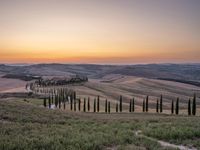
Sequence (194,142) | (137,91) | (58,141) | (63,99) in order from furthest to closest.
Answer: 1. (137,91)
2. (63,99)
3. (194,142)
4. (58,141)

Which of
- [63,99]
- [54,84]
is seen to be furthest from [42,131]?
[54,84]

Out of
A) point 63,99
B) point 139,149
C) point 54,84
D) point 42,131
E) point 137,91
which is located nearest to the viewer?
point 139,149

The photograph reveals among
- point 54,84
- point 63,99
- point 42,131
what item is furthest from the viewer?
point 54,84

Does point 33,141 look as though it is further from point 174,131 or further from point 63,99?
point 63,99

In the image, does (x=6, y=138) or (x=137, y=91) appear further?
(x=137, y=91)

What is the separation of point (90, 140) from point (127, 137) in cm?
207

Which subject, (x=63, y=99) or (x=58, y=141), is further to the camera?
(x=63, y=99)

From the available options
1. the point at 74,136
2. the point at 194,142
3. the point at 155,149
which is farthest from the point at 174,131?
the point at 74,136

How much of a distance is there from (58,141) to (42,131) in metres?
3.46

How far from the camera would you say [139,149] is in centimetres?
1338

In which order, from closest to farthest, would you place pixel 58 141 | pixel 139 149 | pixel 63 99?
pixel 139 149 → pixel 58 141 → pixel 63 99

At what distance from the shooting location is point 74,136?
15828mm

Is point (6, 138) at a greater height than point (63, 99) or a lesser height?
greater

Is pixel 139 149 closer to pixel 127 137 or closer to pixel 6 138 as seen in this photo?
pixel 127 137
